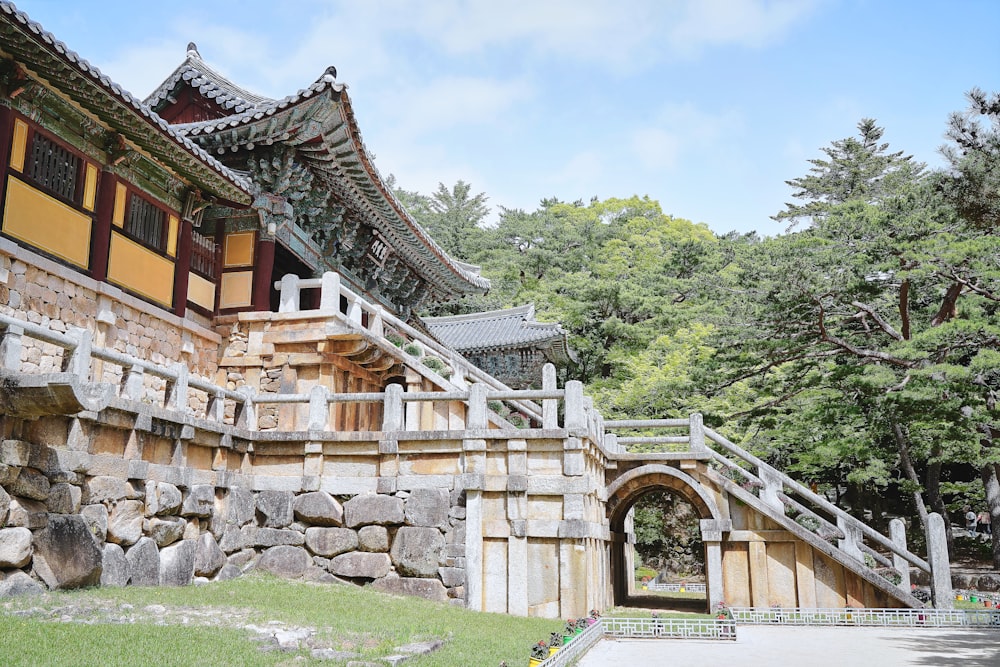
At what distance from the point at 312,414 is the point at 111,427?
13.0 feet

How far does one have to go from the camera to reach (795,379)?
22344 millimetres

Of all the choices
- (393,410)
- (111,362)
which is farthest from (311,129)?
(111,362)

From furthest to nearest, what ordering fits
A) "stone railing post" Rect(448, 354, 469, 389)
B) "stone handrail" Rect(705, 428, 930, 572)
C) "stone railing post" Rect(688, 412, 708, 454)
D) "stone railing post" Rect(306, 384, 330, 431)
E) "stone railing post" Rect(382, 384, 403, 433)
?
1. "stone railing post" Rect(448, 354, 469, 389)
2. "stone railing post" Rect(688, 412, 708, 454)
3. "stone handrail" Rect(705, 428, 930, 572)
4. "stone railing post" Rect(306, 384, 330, 431)
5. "stone railing post" Rect(382, 384, 403, 433)

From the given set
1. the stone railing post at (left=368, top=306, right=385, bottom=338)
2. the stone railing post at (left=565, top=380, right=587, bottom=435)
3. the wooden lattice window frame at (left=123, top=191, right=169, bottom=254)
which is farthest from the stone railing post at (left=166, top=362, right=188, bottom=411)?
the stone railing post at (left=565, top=380, right=587, bottom=435)

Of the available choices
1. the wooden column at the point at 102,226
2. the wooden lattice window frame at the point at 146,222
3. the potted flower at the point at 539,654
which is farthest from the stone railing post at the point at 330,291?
the potted flower at the point at 539,654

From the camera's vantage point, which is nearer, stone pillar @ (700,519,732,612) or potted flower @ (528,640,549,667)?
potted flower @ (528,640,549,667)

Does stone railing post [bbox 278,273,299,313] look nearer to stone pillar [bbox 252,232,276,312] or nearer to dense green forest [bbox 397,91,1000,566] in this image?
stone pillar [bbox 252,232,276,312]

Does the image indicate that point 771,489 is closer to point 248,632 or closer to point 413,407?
point 413,407

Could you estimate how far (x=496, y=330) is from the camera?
32250 millimetres

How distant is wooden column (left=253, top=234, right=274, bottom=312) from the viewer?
16.2 meters

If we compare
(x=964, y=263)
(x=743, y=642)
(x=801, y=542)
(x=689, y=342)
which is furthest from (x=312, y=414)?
(x=689, y=342)

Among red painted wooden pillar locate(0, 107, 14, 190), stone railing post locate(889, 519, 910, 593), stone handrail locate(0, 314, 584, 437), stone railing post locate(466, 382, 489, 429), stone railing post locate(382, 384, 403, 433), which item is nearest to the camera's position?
red painted wooden pillar locate(0, 107, 14, 190)

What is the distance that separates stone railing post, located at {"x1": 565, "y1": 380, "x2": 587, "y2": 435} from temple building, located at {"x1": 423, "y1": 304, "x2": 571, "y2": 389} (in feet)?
50.6

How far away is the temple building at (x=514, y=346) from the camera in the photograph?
29781 mm
